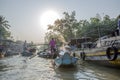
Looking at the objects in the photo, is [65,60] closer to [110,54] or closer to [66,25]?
[110,54]

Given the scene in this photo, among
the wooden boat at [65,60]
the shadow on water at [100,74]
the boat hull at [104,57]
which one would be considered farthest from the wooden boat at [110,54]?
the wooden boat at [65,60]

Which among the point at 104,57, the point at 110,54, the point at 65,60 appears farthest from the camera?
the point at 65,60

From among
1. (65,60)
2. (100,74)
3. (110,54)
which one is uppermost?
(110,54)

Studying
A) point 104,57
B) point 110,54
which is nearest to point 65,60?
point 104,57

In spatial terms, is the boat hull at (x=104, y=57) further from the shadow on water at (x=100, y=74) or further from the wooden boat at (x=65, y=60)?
the wooden boat at (x=65, y=60)

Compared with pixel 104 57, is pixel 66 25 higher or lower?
higher

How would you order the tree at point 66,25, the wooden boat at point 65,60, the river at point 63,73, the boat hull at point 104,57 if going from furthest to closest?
the tree at point 66,25 → the wooden boat at point 65,60 → the boat hull at point 104,57 → the river at point 63,73

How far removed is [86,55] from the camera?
20.2 metres

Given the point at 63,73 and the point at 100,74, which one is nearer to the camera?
the point at 100,74

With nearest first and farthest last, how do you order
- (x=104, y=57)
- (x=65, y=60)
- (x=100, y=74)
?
(x=100, y=74) → (x=104, y=57) → (x=65, y=60)

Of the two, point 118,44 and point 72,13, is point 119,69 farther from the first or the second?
point 72,13

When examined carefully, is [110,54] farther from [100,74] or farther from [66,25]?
[66,25]

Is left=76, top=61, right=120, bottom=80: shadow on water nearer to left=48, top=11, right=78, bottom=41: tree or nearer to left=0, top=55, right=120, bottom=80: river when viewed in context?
left=0, top=55, right=120, bottom=80: river

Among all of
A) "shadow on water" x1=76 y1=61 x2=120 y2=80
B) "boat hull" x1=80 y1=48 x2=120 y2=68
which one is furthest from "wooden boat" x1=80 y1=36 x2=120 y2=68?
"shadow on water" x1=76 y1=61 x2=120 y2=80
